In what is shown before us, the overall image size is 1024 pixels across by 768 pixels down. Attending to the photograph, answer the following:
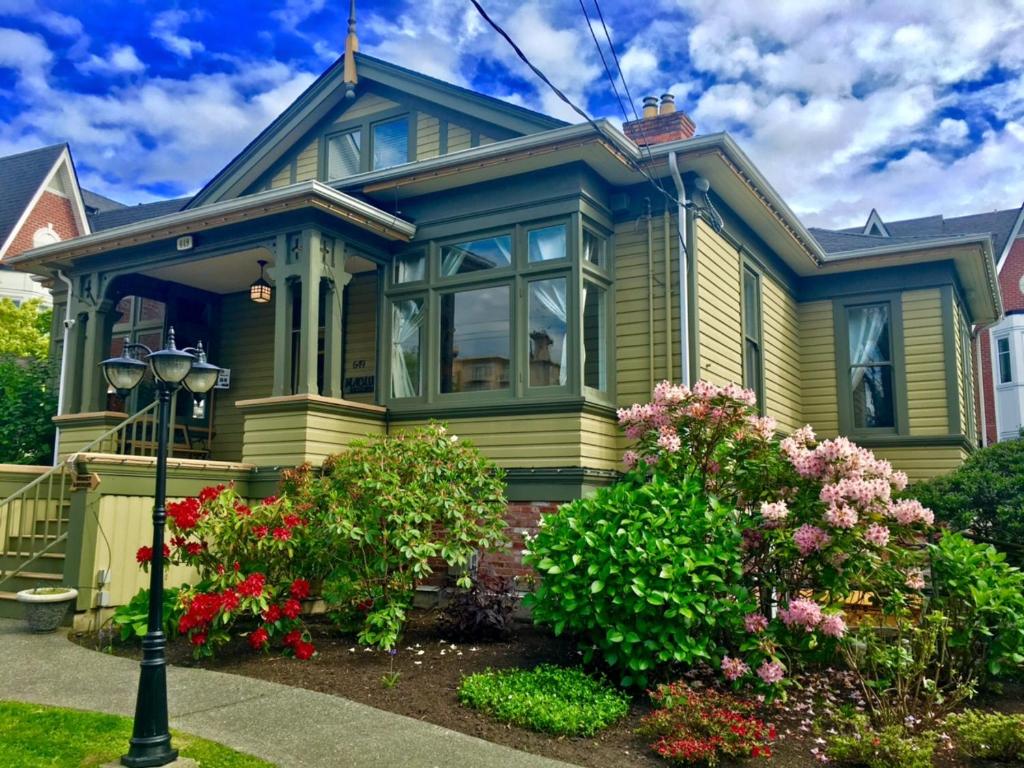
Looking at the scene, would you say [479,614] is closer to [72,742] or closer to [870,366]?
[72,742]

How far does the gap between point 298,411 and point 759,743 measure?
582 cm

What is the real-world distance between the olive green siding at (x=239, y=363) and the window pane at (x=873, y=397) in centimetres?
907

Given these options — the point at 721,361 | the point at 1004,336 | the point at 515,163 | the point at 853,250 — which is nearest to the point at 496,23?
the point at 515,163

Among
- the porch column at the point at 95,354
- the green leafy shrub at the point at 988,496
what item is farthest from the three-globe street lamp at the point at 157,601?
the green leafy shrub at the point at 988,496

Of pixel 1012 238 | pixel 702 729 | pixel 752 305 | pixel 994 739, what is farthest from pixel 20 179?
pixel 1012 238

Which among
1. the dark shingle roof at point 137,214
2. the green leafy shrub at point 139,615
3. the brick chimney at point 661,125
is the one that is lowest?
the green leafy shrub at point 139,615

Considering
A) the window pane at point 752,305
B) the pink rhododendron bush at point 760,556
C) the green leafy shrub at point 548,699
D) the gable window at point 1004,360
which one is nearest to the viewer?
the green leafy shrub at point 548,699

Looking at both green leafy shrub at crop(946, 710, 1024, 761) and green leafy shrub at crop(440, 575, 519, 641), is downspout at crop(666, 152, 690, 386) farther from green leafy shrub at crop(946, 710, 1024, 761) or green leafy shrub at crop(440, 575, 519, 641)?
green leafy shrub at crop(946, 710, 1024, 761)

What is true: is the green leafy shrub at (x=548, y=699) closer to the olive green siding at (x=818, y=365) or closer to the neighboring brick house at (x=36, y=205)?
the olive green siding at (x=818, y=365)

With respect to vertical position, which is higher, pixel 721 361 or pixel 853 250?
pixel 853 250

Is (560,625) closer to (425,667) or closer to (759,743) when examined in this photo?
(425,667)

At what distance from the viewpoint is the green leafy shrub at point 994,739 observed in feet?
14.8

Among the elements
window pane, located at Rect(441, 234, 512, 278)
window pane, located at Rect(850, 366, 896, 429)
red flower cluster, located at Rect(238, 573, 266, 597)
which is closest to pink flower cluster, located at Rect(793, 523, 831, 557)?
red flower cluster, located at Rect(238, 573, 266, 597)

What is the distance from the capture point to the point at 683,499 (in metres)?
6.25
